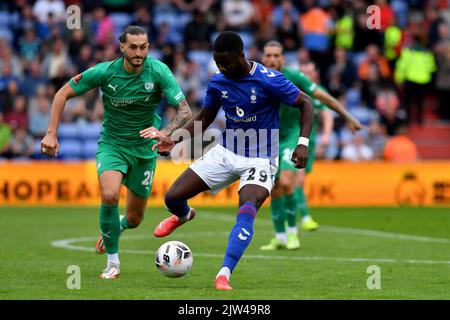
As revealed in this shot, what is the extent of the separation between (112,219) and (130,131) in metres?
1.09

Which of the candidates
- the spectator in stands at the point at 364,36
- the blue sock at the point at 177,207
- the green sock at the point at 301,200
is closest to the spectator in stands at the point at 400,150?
the spectator in stands at the point at 364,36

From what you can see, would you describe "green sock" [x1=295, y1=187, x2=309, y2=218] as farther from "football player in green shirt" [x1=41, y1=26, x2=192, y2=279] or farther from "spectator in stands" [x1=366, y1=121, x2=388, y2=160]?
A: "spectator in stands" [x1=366, y1=121, x2=388, y2=160]

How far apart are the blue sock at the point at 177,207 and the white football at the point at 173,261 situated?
2.35 ft

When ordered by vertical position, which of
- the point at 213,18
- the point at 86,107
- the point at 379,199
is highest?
the point at 213,18

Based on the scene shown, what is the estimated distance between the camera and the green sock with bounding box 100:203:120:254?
11180 millimetres

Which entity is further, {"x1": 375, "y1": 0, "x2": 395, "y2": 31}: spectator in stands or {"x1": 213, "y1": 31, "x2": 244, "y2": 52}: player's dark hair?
{"x1": 375, "y1": 0, "x2": 395, "y2": 31}: spectator in stands

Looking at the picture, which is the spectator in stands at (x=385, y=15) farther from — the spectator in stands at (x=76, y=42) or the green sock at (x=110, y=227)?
the green sock at (x=110, y=227)

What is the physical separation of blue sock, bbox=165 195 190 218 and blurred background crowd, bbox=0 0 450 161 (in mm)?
13411

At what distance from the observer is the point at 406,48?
28.2 metres

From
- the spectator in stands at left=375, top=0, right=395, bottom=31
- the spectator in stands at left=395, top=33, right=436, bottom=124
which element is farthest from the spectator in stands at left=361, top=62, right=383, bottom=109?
the spectator in stands at left=375, top=0, right=395, bottom=31
